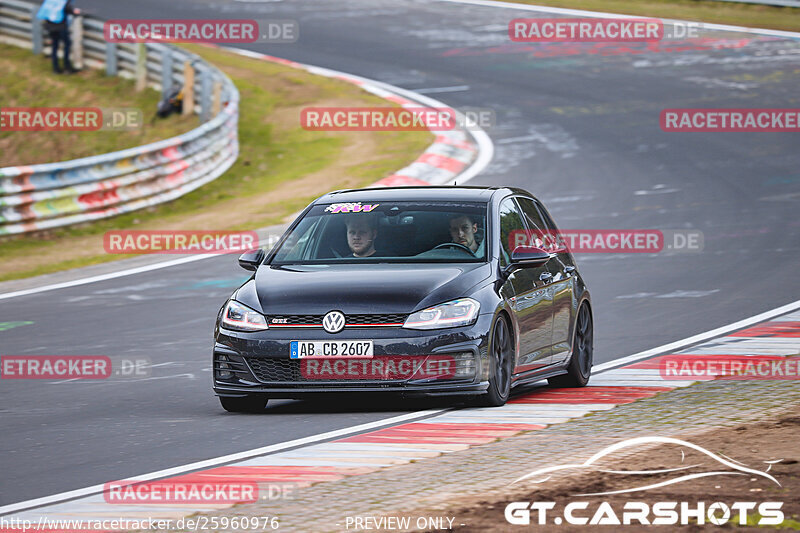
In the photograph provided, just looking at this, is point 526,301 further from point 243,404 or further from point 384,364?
point 243,404

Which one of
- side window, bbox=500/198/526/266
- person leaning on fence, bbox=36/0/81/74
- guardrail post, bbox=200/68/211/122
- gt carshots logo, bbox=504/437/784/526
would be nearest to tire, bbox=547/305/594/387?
side window, bbox=500/198/526/266

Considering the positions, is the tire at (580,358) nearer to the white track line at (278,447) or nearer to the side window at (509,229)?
the white track line at (278,447)

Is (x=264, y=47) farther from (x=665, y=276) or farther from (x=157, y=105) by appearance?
(x=665, y=276)

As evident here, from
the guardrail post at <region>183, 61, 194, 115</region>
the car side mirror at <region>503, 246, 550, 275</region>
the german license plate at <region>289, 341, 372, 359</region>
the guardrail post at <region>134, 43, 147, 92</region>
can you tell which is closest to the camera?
the german license plate at <region>289, 341, 372, 359</region>

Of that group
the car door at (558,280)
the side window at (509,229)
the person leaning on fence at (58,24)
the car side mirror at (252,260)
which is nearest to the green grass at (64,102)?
A: the person leaning on fence at (58,24)

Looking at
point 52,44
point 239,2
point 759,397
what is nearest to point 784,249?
point 759,397

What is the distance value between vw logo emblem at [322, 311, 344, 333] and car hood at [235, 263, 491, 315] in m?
0.04

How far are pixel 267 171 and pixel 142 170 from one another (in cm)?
388

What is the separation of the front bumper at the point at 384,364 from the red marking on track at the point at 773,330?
14.1 feet

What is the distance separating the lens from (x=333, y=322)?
9.27m

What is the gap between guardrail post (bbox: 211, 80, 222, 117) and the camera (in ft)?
92.3

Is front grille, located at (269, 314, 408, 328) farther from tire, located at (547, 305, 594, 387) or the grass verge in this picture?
the grass verge

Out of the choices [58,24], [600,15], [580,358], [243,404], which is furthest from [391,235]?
[600,15]

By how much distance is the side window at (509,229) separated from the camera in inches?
403
